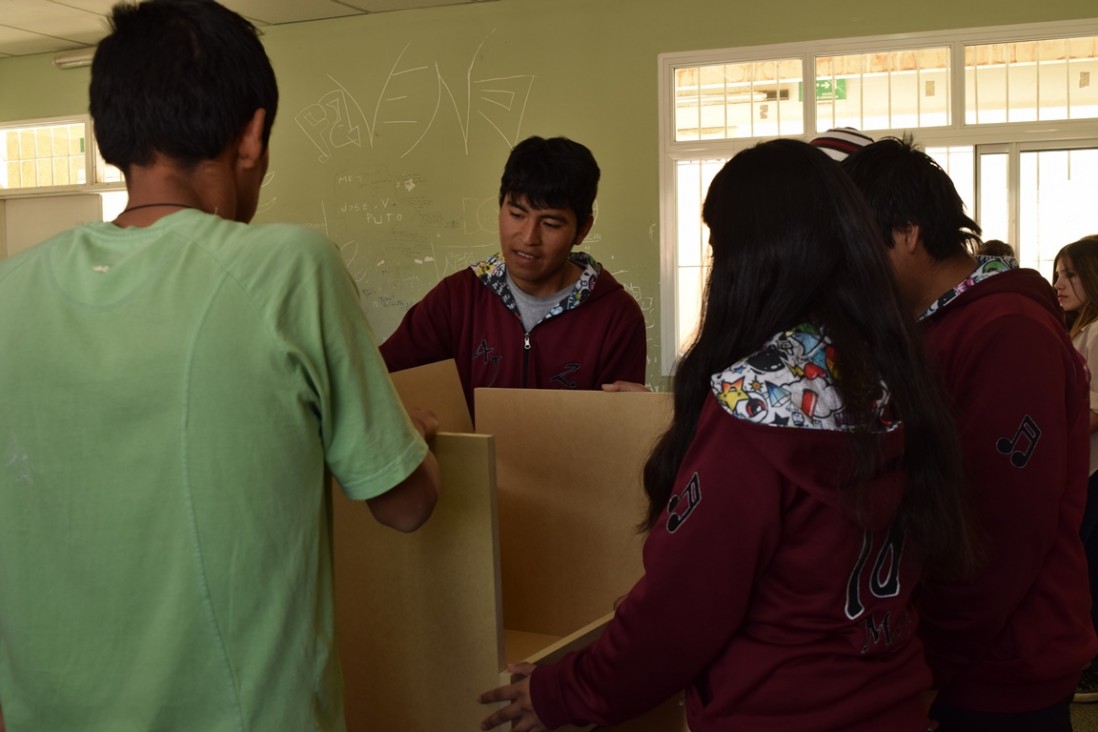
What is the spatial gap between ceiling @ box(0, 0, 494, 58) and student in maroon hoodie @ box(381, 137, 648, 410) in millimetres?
3558

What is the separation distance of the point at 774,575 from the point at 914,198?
71 centimetres

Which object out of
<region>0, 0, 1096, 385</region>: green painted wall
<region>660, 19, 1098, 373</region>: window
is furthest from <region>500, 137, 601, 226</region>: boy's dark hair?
<region>0, 0, 1096, 385</region>: green painted wall

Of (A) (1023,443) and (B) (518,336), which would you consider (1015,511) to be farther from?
(B) (518,336)

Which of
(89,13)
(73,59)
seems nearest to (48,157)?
(73,59)

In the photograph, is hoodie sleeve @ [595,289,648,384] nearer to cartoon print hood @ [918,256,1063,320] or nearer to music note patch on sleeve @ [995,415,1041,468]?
cartoon print hood @ [918,256,1063,320]

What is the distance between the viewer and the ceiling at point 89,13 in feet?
17.5

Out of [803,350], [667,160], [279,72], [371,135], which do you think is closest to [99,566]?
[803,350]

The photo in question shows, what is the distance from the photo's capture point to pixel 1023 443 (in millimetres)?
1343

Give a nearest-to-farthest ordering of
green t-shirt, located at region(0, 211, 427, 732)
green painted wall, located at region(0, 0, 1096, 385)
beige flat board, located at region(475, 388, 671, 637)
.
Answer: green t-shirt, located at region(0, 211, 427, 732), beige flat board, located at region(475, 388, 671, 637), green painted wall, located at region(0, 0, 1096, 385)

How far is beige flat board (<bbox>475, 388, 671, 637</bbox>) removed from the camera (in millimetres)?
1664

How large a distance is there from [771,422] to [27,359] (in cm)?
68

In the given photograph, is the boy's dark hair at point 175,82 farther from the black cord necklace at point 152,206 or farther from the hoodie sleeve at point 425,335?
the hoodie sleeve at point 425,335

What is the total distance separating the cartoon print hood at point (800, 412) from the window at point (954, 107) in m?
3.76

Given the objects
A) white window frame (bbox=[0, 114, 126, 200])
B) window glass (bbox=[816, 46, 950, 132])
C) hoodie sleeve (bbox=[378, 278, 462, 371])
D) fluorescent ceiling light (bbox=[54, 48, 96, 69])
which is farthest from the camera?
white window frame (bbox=[0, 114, 126, 200])
